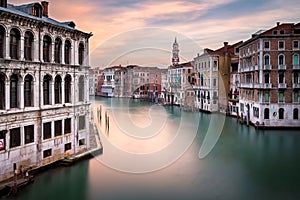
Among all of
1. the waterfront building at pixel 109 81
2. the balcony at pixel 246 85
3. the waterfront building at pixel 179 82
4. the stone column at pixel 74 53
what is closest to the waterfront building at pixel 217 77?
the balcony at pixel 246 85

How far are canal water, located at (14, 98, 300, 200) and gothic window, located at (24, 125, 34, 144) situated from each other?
1016 millimetres

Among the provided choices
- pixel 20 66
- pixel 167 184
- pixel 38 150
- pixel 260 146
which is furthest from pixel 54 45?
pixel 260 146

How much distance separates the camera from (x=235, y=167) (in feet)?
34.6

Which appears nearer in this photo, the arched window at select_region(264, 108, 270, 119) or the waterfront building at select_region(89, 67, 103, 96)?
the arched window at select_region(264, 108, 270, 119)

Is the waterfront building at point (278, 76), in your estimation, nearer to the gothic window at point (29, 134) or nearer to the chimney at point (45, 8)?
the chimney at point (45, 8)

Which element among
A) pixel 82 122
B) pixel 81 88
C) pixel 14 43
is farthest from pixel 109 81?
pixel 14 43

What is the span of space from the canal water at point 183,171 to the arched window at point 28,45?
3.24m

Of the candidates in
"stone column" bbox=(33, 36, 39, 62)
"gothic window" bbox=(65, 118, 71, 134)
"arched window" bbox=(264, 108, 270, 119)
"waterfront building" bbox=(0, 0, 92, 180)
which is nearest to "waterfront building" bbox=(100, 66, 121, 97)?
"arched window" bbox=(264, 108, 270, 119)

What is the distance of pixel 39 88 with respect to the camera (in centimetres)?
928

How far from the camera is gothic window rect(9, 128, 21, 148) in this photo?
27.4 ft

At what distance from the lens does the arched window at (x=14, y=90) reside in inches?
333

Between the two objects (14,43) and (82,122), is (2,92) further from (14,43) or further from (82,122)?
(82,122)

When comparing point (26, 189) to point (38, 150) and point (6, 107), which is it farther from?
point (6, 107)

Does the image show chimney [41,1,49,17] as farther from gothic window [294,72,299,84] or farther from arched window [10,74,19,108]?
gothic window [294,72,299,84]
